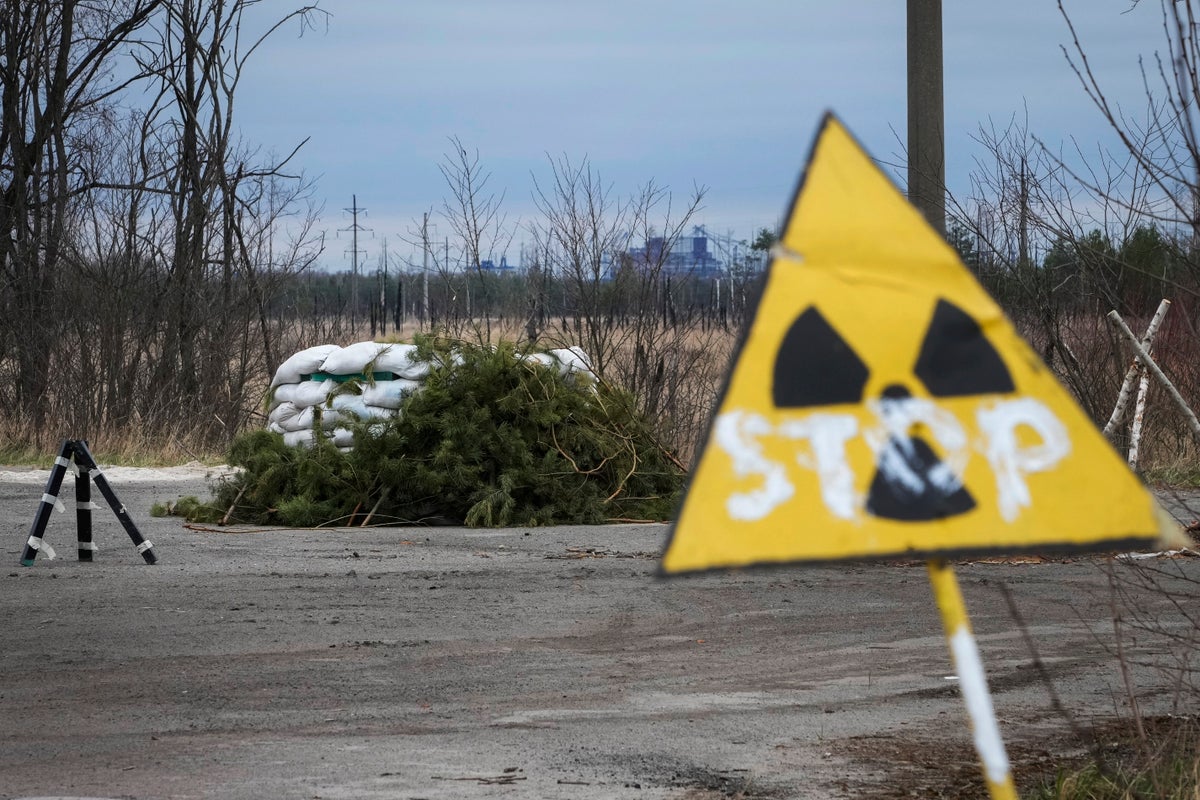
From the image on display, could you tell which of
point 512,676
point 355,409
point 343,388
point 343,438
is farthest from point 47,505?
point 512,676

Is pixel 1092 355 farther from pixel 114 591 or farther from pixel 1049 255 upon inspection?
pixel 114 591

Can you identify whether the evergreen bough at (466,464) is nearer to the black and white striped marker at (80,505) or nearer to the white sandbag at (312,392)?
the white sandbag at (312,392)

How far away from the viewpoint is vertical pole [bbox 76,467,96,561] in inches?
400

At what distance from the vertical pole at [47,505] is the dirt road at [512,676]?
0.49ft

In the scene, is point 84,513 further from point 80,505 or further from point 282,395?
point 282,395

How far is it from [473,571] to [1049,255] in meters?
9.16

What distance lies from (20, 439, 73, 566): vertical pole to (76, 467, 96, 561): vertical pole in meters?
0.14

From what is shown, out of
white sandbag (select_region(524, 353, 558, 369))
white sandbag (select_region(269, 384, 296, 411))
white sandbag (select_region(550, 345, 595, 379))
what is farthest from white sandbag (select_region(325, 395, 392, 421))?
white sandbag (select_region(550, 345, 595, 379))

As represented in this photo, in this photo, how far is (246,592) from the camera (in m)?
9.13

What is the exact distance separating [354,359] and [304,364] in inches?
26.7

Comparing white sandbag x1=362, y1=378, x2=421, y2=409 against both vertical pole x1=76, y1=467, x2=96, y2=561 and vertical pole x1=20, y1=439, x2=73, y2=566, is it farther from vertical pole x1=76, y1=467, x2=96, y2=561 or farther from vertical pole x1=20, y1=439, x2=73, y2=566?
vertical pole x1=20, y1=439, x2=73, y2=566

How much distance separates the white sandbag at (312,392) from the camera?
14.2 metres

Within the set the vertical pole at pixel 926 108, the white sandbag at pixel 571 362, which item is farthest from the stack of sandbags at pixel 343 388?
the vertical pole at pixel 926 108

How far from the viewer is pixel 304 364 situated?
14.5 metres
